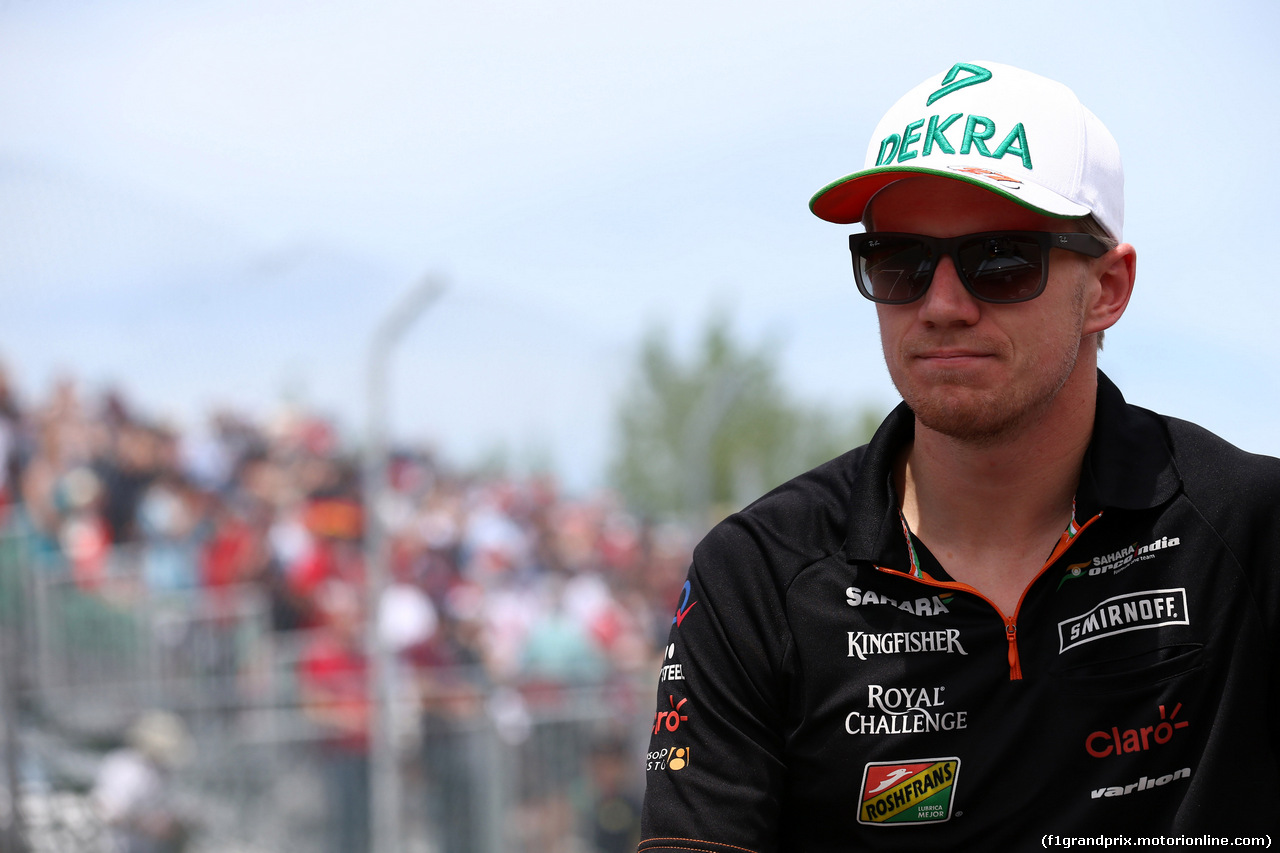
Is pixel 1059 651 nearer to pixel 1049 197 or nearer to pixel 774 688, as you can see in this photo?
pixel 774 688

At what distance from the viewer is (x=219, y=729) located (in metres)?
5.99

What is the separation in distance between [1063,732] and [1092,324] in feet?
1.97

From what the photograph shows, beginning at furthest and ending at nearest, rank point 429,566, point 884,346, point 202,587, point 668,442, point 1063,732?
point 668,442, point 429,566, point 202,587, point 884,346, point 1063,732

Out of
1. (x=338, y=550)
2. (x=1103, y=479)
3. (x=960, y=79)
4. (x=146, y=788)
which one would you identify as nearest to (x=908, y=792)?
(x=1103, y=479)

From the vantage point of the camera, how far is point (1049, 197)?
1.79 metres

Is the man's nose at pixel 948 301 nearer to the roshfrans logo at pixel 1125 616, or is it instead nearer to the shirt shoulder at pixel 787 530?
the shirt shoulder at pixel 787 530

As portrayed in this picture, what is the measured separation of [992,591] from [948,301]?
0.42 m

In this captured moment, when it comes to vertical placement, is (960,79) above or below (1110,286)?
above

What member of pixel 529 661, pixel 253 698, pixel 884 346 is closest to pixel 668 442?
pixel 529 661

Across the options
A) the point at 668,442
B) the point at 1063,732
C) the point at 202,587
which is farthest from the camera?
the point at 668,442

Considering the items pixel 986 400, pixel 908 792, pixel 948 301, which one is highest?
pixel 948 301

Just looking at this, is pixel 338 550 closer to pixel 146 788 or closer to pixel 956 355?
pixel 146 788

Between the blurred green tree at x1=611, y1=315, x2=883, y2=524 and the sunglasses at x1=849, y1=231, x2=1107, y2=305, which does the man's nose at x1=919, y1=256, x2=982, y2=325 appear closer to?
the sunglasses at x1=849, y1=231, x2=1107, y2=305

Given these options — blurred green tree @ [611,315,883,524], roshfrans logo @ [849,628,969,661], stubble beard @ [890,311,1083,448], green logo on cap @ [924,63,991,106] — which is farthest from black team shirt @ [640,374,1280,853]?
blurred green tree @ [611,315,883,524]
